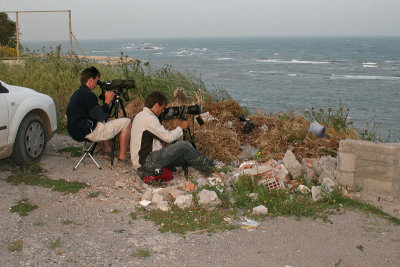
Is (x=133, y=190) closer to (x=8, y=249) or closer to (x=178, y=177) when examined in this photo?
(x=178, y=177)

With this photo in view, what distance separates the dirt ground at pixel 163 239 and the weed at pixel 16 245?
3 centimetres

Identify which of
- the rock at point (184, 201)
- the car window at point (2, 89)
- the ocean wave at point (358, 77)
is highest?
the car window at point (2, 89)

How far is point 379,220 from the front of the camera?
226 inches

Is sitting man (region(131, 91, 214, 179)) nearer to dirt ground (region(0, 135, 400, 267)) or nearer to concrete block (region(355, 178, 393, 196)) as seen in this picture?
dirt ground (region(0, 135, 400, 267))

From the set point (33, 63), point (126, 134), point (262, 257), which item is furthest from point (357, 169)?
point (33, 63)

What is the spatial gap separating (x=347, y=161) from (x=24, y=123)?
4727 millimetres

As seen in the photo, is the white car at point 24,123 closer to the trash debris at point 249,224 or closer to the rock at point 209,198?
the rock at point 209,198

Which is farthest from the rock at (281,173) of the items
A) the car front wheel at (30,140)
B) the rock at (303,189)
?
the car front wheel at (30,140)

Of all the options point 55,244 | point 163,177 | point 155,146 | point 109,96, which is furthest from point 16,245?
point 109,96

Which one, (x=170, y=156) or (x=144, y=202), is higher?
(x=170, y=156)

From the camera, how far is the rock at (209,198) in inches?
235

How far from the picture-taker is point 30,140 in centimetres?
741

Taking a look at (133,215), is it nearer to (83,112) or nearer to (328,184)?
(83,112)

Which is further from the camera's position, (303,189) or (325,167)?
(325,167)
